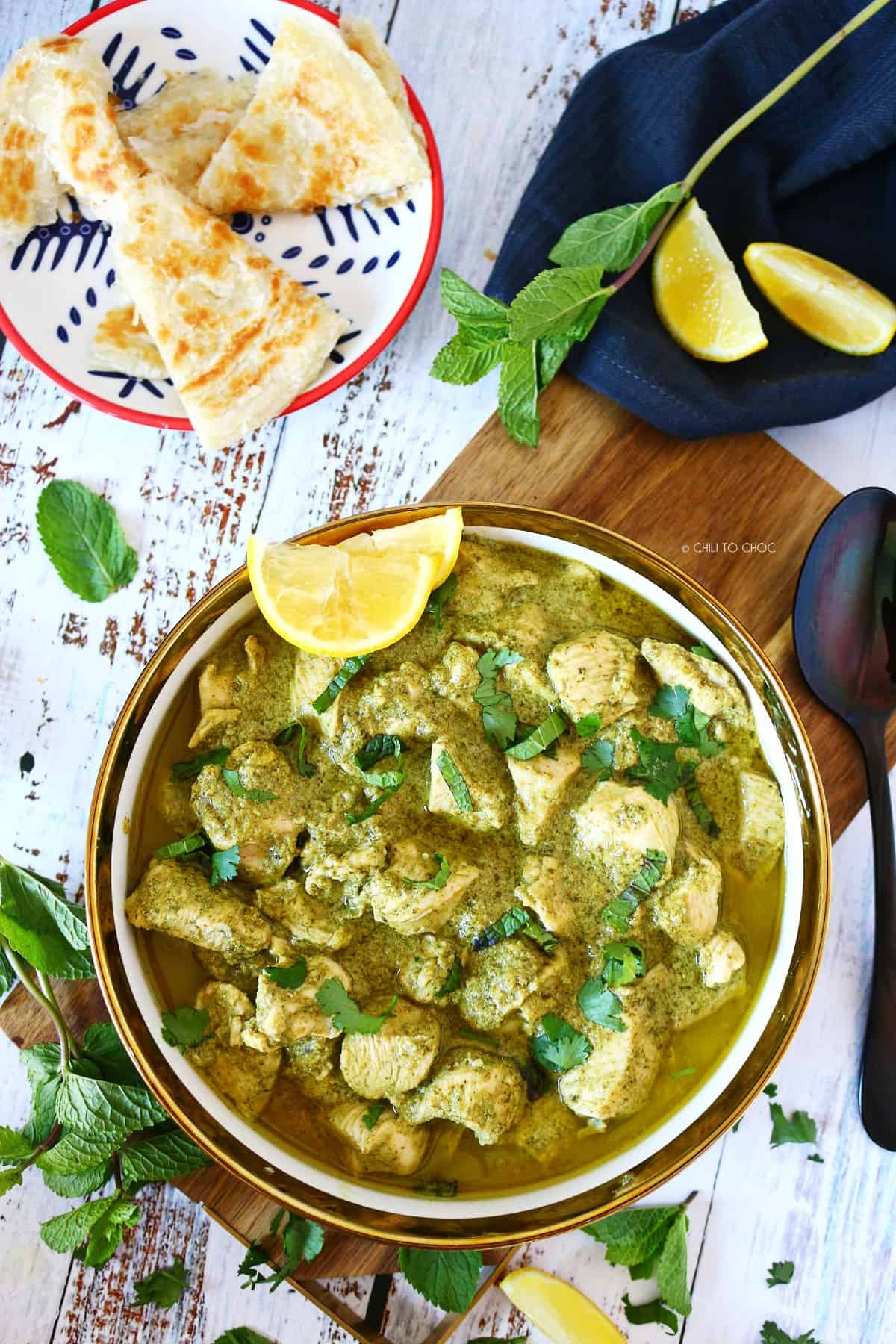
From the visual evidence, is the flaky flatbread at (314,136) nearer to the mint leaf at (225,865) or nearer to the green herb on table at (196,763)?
the green herb on table at (196,763)

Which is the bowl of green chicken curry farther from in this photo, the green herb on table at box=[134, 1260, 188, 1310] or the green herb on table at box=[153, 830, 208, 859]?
the green herb on table at box=[134, 1260, 188, 1310]

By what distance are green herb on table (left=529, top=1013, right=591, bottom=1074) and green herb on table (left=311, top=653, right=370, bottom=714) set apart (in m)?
0.90

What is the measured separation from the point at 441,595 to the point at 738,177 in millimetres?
1466

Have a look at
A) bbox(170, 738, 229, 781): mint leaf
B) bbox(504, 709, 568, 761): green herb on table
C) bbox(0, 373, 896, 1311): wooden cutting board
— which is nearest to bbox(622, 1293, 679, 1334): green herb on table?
bbox(0, 373, 896, 1311): wooden cutting board

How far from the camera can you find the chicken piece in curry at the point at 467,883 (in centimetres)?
261

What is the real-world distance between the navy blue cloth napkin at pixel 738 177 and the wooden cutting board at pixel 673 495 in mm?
114

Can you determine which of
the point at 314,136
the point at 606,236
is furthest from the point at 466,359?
the point at 314,136

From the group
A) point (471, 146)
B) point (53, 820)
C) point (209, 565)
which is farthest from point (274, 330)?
point (53, 820)

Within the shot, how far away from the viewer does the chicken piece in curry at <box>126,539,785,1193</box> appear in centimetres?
261

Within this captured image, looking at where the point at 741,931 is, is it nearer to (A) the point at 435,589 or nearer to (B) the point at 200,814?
(A) the point at 435,589

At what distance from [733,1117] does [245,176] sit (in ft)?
8.86

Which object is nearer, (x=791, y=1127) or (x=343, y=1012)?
(x=343, y=1012)

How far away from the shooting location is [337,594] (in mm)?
2557

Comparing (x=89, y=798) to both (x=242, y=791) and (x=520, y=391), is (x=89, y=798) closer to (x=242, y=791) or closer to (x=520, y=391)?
(x=242, y=791)
